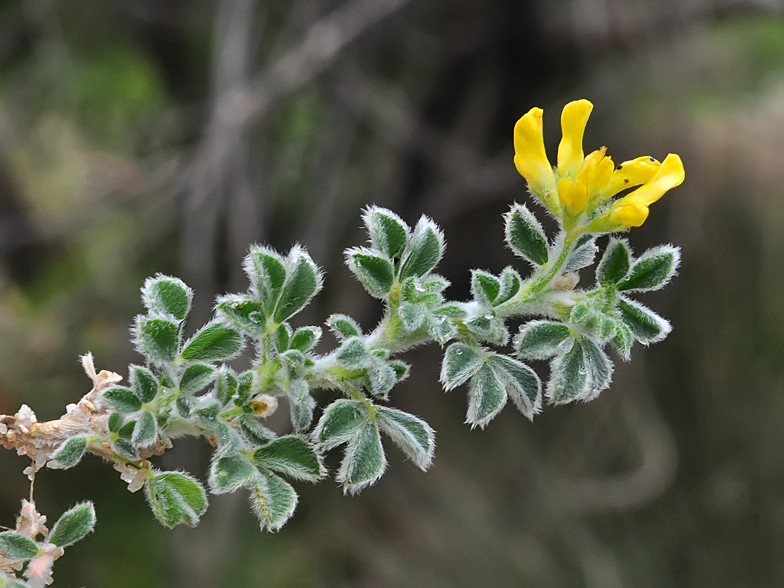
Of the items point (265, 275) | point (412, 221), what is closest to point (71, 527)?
point (265, 275)

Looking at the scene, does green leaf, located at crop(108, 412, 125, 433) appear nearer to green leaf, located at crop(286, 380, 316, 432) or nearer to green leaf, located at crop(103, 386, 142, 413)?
green leaf, located at crop(103, 386, 142, 413)

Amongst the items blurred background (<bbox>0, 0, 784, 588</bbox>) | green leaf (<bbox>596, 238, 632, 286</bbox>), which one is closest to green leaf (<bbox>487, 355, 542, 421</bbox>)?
green leaf (<bbox>596, 238, 632, 286</bbox>)

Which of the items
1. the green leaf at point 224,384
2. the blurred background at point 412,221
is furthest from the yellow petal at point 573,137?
the blurred background at point 412,221

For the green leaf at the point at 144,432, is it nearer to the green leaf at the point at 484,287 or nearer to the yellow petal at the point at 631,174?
the green leaf at the point at 484,287

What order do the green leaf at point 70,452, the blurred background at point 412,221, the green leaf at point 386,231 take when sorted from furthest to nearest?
the blurred background at point 412,221 → the green leaf at point 386,231 → the green leaf at point 70,452

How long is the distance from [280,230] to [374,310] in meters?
0.57

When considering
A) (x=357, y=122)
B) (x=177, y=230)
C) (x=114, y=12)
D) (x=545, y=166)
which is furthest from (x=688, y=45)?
(x=545, y=166)

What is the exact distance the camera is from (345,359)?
56cm

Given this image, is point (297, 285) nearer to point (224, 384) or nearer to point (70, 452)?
point (224, 384)

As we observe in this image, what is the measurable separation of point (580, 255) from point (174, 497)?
39 centimetres

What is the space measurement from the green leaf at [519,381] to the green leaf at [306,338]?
15 centimetres

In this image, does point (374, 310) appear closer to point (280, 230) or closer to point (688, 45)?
point (280, 230)

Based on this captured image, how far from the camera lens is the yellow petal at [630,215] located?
598mm

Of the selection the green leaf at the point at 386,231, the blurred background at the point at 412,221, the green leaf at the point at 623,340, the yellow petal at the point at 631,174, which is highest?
the blurred background at the point at 412,221
